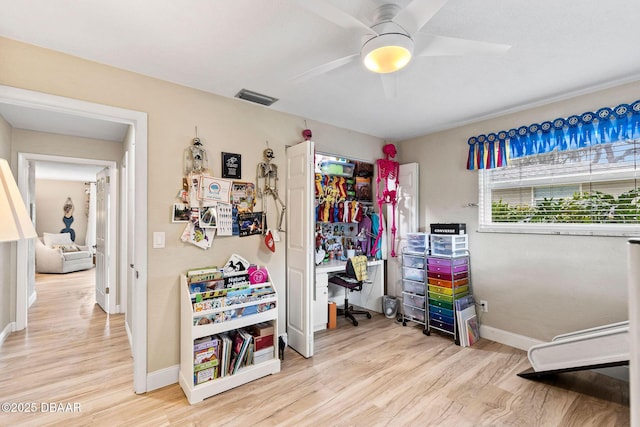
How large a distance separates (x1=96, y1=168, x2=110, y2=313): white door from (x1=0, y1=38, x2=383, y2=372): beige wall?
2334mm

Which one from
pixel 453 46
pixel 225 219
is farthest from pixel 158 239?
pixel 453 46

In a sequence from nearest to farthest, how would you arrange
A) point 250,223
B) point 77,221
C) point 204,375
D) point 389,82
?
point 389,82
point 204,375
point 250,223
point 77,221

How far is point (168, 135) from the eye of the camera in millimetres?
2406

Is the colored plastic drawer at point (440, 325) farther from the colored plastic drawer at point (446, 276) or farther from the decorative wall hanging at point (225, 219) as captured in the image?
the decorative wall hanging at point (225, 219)

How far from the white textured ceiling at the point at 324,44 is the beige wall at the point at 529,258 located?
1.70 ft

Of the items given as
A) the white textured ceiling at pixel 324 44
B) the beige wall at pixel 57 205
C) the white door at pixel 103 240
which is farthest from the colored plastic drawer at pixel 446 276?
the beige wall at pixel 57 205

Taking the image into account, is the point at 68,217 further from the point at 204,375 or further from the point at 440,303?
the point at 440,303

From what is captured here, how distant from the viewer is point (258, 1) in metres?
1.52

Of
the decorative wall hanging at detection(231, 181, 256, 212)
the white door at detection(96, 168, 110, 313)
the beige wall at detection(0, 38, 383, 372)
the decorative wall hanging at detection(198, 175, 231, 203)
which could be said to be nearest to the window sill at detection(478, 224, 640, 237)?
the beige wall at detection(0, 38, 383, 372)

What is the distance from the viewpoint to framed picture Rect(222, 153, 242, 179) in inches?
105

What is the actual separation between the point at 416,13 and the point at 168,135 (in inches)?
78.8

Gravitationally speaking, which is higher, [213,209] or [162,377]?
[213,209]

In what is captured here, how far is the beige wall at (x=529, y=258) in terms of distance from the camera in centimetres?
248

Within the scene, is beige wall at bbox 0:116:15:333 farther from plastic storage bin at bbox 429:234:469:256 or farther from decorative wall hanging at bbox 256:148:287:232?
plastic storage bin at bbox 429:234:469:256
